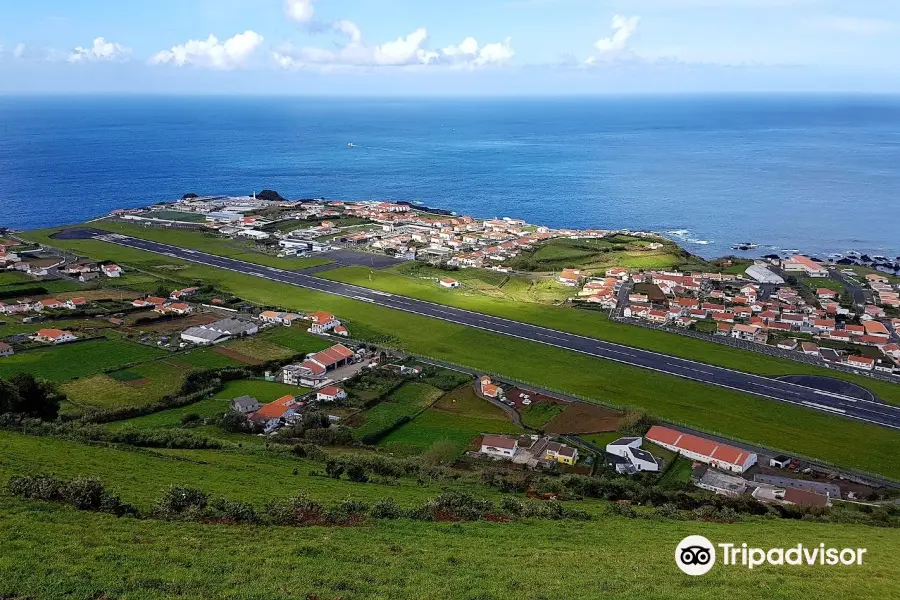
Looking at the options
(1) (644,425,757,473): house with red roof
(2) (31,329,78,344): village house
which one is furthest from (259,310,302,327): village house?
(1) (644,425,757,473): house with red roof

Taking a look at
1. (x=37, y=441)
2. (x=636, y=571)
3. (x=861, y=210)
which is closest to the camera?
(x=636, y=571)

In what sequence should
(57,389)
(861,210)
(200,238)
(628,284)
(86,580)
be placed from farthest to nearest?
(861,210) → (200,238) → (628,284) → (57,389) → (86,580)

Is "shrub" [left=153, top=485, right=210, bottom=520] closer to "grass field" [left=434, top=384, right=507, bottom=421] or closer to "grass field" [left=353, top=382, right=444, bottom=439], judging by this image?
"grass field" [left=353, top=382, right=444, bottom=439]

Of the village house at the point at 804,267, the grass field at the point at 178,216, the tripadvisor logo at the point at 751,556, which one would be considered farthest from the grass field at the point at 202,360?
the village house at the point at 804,267

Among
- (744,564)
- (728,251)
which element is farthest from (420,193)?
(744,564)

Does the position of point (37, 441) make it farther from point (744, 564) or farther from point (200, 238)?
point (200, 238)

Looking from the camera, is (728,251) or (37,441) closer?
(37,441)
